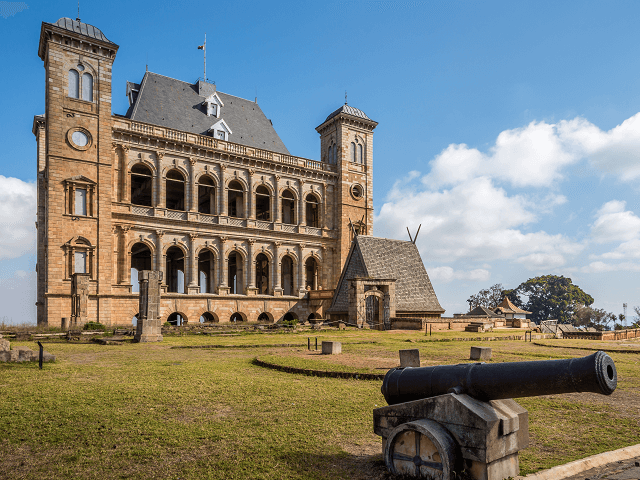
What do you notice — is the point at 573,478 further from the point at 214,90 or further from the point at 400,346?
the point at 214,90

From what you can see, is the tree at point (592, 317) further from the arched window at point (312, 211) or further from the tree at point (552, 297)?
the arched window at point (312, 211)

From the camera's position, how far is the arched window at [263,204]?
47.2 meters

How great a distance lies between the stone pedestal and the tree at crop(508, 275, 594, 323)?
259 ft

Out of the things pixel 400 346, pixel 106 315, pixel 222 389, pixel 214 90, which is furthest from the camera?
pixel 214 90

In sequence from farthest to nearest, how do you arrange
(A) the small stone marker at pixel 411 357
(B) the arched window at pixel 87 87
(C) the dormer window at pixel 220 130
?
(C) the dormer window at pixel 220 130, (B) the arched window at pixel 87 87, (A) the small stone marker at pixel 411 357

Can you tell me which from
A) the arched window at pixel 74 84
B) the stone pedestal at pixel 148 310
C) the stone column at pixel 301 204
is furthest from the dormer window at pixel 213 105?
the stone pedestal at pixel 148 310

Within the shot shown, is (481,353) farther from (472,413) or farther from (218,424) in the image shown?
(472,413)

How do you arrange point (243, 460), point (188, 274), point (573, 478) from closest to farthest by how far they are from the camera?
point (573, 478), point (243, 460), point (188, 274)

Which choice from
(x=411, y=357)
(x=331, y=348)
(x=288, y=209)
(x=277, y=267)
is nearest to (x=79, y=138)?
(x=277, y=267)

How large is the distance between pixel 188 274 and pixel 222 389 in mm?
31893

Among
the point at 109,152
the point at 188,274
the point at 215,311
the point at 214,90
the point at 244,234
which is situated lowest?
the point at 215,311

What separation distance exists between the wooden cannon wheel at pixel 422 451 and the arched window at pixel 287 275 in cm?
4214

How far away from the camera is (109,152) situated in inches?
1437

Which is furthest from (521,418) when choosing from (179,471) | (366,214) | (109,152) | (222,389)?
(366,214)
